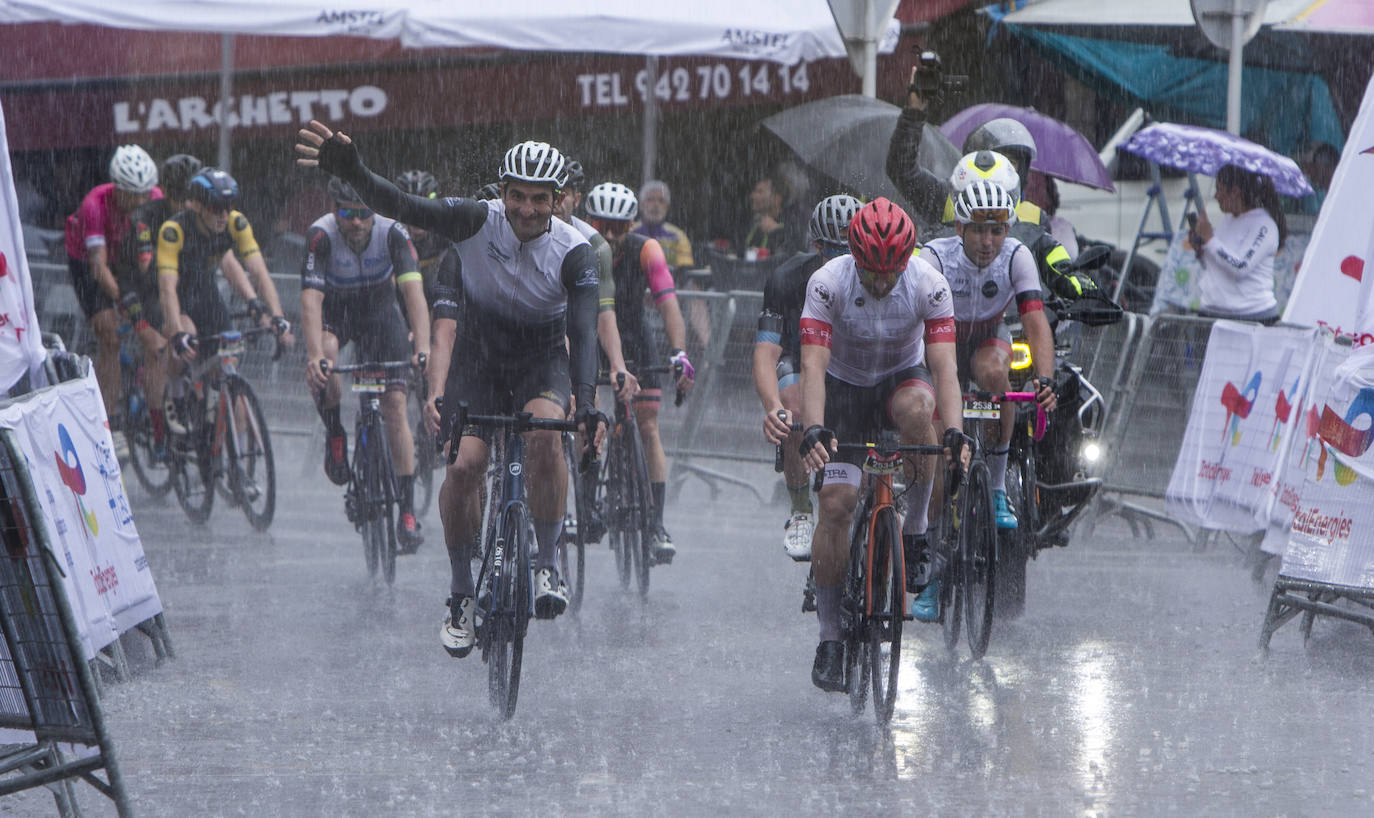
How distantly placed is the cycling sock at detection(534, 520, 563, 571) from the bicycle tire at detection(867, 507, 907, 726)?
50.3 inches

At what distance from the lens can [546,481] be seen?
7285 mm

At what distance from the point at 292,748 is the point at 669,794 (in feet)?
4.47

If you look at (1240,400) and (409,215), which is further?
(1240,400)

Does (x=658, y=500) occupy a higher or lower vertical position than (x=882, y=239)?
lower

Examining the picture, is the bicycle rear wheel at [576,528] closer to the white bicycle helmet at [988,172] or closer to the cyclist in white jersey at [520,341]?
the cyclist in white jersey at [520,341]

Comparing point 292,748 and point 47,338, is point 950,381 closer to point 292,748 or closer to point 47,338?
point 292,748

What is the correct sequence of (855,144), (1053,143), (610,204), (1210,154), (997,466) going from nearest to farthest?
(997,466) → (610,204) → (1210,154) → (855,144) → (1053,143)

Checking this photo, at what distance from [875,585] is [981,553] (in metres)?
1.23

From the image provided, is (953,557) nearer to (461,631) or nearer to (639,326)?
(461,631)

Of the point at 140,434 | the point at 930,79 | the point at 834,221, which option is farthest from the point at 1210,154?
the point at 140,434

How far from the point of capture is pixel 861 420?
24.2 feet

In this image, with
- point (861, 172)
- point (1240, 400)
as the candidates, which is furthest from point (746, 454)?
point (1240, 400)

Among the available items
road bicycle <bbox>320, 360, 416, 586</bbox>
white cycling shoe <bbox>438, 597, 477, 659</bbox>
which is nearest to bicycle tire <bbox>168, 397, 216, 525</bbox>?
road bicycle <bbox>320, 360, 416, 586</bbox>

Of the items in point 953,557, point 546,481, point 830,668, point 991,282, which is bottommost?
point 830,668
